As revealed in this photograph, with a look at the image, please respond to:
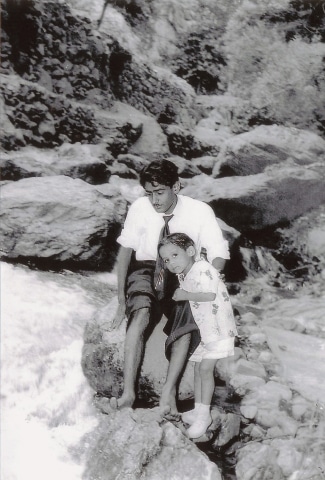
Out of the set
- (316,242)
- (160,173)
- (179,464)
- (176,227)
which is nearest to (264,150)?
(316,242)

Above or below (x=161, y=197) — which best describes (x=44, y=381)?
below

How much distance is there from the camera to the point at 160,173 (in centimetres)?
292

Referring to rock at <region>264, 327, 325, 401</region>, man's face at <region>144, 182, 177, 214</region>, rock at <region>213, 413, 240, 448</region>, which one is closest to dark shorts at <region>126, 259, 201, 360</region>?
man's face at <region>144, 182, 177, 214</region>

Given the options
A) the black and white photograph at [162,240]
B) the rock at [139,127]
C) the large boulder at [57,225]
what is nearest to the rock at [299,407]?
the black and white photograph at [162,240]

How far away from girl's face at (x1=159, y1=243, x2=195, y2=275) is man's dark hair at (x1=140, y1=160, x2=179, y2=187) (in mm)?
444

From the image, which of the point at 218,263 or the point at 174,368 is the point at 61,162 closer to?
the point at 218,263

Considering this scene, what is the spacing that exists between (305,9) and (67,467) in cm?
555

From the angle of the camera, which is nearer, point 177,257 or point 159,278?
point 177,257

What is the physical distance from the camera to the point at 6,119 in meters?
5.68

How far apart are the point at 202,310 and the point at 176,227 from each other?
0.58 meters

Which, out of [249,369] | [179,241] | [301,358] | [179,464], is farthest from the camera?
[301,358]

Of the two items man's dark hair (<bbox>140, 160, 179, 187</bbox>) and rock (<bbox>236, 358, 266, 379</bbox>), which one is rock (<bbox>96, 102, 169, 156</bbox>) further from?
rock (<bbox>236, 358, 266, 379</bbox>)

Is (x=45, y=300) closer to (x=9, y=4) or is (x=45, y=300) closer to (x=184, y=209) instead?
(x=184, y=209)

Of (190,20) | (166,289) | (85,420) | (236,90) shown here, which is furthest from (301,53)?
(85,420)
